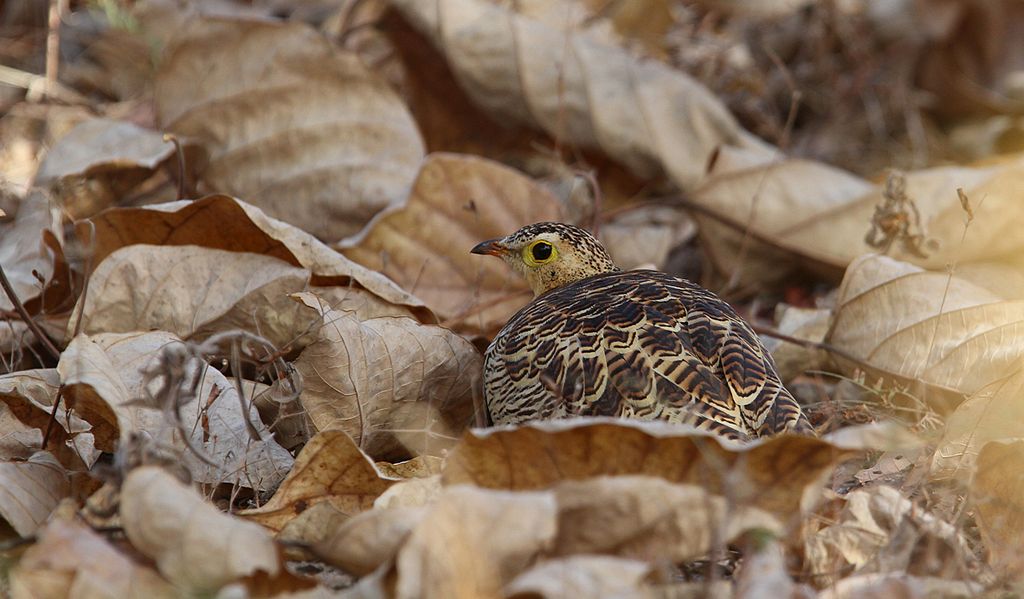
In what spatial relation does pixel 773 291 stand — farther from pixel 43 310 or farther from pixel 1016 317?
pixel 43 310

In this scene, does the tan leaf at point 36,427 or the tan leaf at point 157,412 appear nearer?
the tan leaf at point 157,412

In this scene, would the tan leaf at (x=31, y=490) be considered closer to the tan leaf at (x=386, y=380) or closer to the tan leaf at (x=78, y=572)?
the tan leaf at (x=78, y=572)

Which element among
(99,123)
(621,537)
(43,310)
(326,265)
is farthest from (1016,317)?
(99,123)

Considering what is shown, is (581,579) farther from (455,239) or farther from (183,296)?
(455,239)

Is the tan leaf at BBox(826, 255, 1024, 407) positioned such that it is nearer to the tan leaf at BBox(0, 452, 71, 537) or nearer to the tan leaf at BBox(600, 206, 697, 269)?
the tan leaf at BBox(600, 206, 697, 269)

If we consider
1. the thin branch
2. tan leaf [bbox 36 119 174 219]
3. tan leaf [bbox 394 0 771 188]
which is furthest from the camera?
tan leaf [bbox 394 0 771 188]

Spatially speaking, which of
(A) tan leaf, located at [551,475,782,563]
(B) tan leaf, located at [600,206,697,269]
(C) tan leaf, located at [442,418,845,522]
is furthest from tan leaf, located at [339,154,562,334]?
(A) tan leaf, located at [551,475,782,563]

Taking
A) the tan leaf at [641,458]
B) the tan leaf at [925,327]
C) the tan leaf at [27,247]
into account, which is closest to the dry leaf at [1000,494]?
the tan leaf at [641,458]
